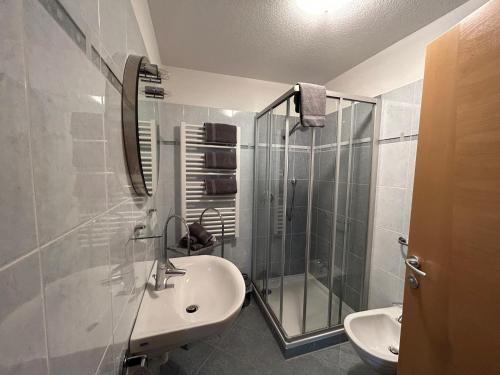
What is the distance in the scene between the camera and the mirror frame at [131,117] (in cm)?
72

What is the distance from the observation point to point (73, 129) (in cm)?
41

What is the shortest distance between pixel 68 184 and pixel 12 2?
10.9 inches

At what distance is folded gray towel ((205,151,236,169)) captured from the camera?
6.32 feet

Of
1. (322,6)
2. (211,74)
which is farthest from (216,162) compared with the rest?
(322,6)

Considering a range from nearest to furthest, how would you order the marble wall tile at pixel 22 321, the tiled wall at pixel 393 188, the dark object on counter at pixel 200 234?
1. the marble wall tile at pixel 22 321
2. the tiled wall at pixel 393 188
3. the dark object on counter at pixel 200 234

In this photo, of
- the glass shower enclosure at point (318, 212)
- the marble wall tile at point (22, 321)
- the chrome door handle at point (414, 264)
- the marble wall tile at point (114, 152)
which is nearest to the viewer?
the marble wall tile at point (22, 321)

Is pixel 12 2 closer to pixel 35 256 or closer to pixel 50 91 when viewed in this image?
pixel 50 91

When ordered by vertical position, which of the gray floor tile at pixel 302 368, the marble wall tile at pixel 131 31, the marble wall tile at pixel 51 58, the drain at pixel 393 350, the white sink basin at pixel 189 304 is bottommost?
the gray floor tile at pixel 302 368

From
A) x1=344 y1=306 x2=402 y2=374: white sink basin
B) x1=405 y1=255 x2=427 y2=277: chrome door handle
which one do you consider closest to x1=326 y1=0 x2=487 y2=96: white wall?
x1=405 y1=255 x2=427 y2=277: chrome door handle

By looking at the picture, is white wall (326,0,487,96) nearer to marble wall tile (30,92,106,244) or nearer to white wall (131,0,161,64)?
white wall (131,0,161,64)

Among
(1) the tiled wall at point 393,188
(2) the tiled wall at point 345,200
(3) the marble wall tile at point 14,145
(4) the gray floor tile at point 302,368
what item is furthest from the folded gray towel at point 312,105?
(4) the gray floor tile at point 302,368

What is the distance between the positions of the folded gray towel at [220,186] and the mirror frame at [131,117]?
1.12m

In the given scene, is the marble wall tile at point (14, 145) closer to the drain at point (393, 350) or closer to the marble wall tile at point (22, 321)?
the marble wall tile at point (22, 321)

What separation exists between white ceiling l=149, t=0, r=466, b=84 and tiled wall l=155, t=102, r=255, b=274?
442 mm
